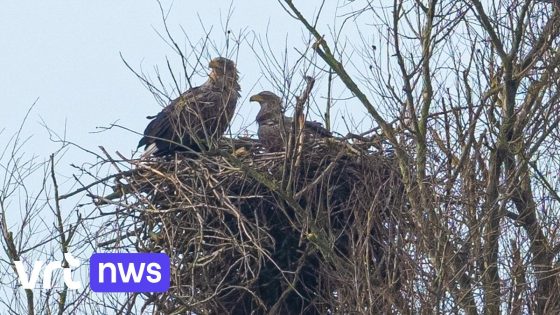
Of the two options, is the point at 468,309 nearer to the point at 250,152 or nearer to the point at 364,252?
the point at 364,252

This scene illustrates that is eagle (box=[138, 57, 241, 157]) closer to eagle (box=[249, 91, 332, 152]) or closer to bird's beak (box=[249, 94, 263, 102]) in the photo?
eagle (box=[249, 91, 332, 152])

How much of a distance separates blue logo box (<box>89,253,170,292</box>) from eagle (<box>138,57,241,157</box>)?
36.5 inches

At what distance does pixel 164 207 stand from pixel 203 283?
0.77m

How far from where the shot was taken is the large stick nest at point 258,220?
37.1 ft

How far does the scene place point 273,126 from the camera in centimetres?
1295

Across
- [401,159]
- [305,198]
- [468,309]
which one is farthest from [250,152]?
[468,309]

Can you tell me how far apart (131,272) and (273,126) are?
216 cm

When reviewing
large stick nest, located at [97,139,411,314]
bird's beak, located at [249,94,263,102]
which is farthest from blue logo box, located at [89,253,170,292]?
bird's beak, located at [249,94,263,102]

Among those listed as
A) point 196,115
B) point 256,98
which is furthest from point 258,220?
point 256,98

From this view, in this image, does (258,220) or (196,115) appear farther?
(258,220)

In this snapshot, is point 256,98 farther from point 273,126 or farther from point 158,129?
point 158,129

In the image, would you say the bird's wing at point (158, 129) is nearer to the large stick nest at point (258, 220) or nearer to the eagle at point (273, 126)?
the large stick nest at point (258, 220)

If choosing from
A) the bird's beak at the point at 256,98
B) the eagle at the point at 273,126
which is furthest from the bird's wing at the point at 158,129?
the bird's beak at the point at 256,98

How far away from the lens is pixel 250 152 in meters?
12.4
